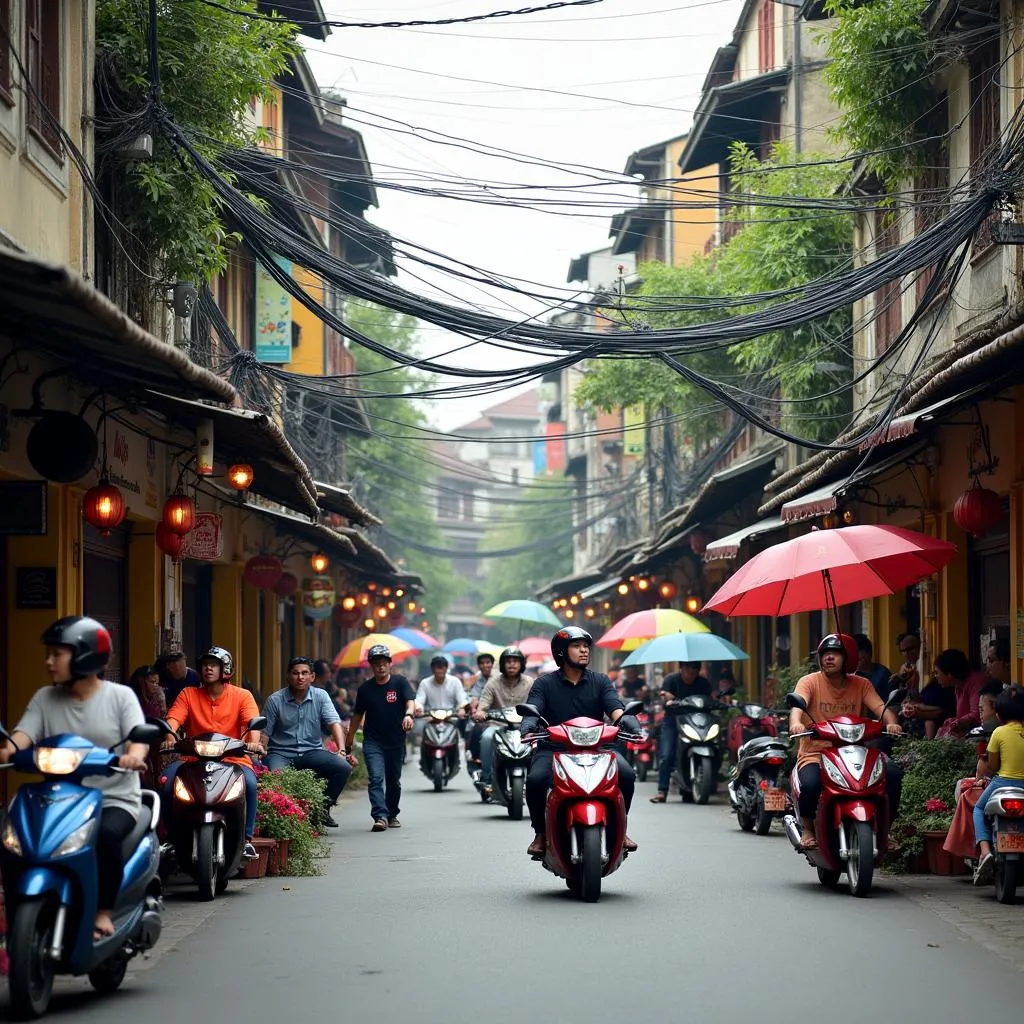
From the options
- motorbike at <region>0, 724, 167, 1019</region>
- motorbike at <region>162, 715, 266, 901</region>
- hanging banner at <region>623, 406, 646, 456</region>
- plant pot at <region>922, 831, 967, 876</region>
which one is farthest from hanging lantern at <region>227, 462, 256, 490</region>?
hanging banner at <region>623, 406, 646, 456</region>

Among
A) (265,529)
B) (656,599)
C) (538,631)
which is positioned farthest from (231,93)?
(538,631)

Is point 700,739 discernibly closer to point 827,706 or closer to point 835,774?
point 827,706

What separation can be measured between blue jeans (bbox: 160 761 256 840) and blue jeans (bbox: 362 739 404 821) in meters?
5.24

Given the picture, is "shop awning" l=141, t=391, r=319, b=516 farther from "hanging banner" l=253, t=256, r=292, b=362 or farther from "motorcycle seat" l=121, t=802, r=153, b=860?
"hanging banner" l=253, t=256, r=292, b=362

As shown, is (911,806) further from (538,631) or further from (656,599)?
(538,631)

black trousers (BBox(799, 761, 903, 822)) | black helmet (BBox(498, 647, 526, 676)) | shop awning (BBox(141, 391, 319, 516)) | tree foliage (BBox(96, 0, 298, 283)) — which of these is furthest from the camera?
black helmet (BBox(498, 647, 526, 676))

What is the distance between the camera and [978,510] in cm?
1413

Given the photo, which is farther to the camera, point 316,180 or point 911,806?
point 316,180

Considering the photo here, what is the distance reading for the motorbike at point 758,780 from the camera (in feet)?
52.5

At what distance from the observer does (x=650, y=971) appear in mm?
7977

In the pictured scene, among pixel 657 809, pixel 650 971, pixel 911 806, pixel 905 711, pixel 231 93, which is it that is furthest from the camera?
pixel 657 809

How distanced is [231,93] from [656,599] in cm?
2464

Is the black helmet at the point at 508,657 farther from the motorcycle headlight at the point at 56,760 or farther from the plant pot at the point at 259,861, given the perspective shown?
the motorcycle headlight at the point at 56,760

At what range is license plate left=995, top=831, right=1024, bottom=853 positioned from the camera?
10.3 meters
